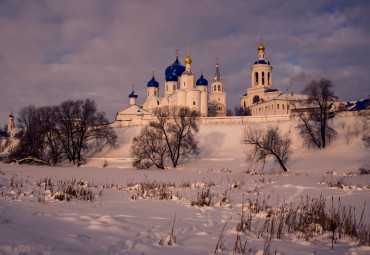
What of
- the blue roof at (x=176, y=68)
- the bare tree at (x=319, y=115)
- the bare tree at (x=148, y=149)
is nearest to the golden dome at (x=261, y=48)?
the blue roof at (x=176, y=68)

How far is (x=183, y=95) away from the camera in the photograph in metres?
60.7

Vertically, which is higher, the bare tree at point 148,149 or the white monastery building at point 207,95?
the white monastery building at point 207,95

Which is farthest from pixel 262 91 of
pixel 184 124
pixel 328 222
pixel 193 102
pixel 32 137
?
pixel 328 222

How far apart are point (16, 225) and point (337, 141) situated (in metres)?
37.4

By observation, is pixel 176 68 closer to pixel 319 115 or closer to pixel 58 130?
pixel 58 130

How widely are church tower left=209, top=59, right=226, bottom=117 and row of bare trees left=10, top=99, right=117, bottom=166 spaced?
39772 millimetres

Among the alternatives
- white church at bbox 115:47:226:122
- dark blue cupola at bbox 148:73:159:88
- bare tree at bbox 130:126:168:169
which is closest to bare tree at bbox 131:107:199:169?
bare tree at bbox 130:126:168:169

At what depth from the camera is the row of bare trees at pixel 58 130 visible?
33.1 meters

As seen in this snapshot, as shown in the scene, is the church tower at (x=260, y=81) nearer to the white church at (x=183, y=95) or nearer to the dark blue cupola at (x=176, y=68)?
the white church at (x=183, y=95)

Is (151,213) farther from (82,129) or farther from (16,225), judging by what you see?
(82,129)

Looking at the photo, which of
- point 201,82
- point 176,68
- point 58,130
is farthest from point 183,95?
point 58,130

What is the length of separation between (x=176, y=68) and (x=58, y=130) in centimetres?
4489

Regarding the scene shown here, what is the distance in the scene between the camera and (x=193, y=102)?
198ft

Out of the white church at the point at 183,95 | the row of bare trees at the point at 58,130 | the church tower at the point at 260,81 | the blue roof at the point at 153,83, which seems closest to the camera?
the row of bare trees at the point at 58,130
